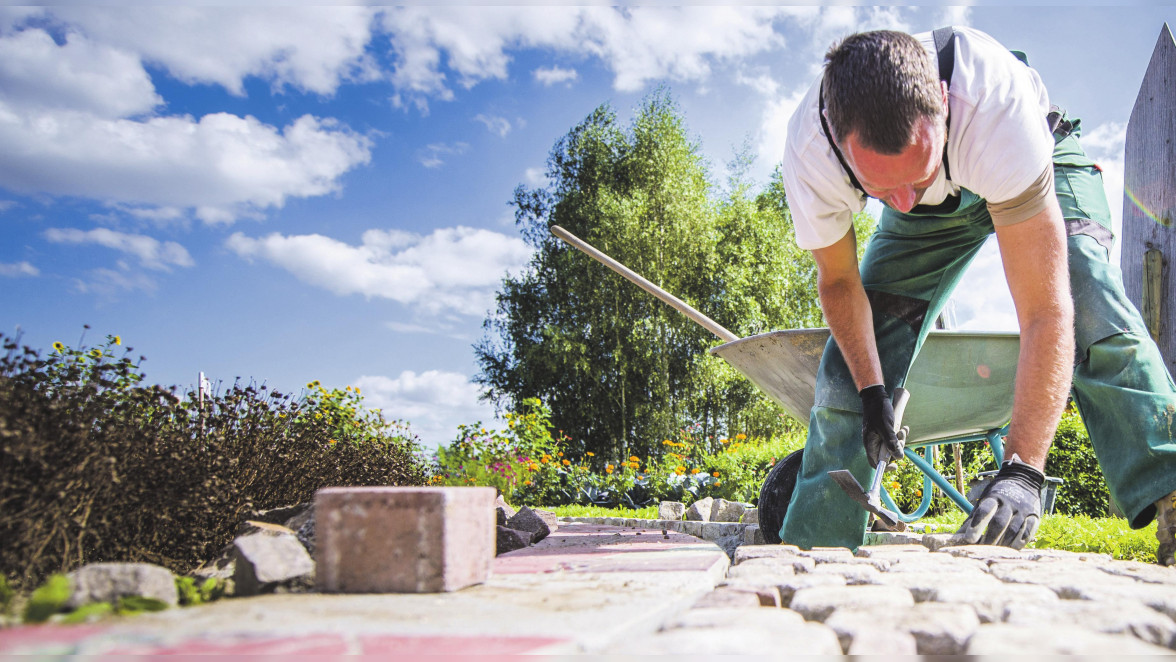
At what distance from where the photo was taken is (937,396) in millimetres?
2758

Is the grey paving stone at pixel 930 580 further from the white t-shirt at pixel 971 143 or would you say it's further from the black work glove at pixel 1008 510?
the white t-shirt at pixel 971 143

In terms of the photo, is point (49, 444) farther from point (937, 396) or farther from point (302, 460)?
point (937, 396)

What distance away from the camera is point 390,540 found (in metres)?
1.34

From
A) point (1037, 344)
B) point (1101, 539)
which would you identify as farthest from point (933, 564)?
point (1101, 539)

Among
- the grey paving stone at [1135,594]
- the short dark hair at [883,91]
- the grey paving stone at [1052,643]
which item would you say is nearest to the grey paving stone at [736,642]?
the grey paving stone at [1052,643]

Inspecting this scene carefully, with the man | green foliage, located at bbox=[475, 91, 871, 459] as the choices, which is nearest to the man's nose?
the man

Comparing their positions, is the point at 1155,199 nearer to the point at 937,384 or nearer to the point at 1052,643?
the point at 937,384

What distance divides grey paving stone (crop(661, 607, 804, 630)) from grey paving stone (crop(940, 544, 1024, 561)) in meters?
0.98

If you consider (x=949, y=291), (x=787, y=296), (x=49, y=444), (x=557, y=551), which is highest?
(x=787, y=296)

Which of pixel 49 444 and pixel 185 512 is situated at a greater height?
pixel 49 444

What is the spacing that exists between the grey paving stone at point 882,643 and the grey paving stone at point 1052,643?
76mm

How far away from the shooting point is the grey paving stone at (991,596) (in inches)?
49.1

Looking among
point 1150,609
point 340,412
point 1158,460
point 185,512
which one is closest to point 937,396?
point 1158,460

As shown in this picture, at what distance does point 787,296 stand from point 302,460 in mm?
11851
